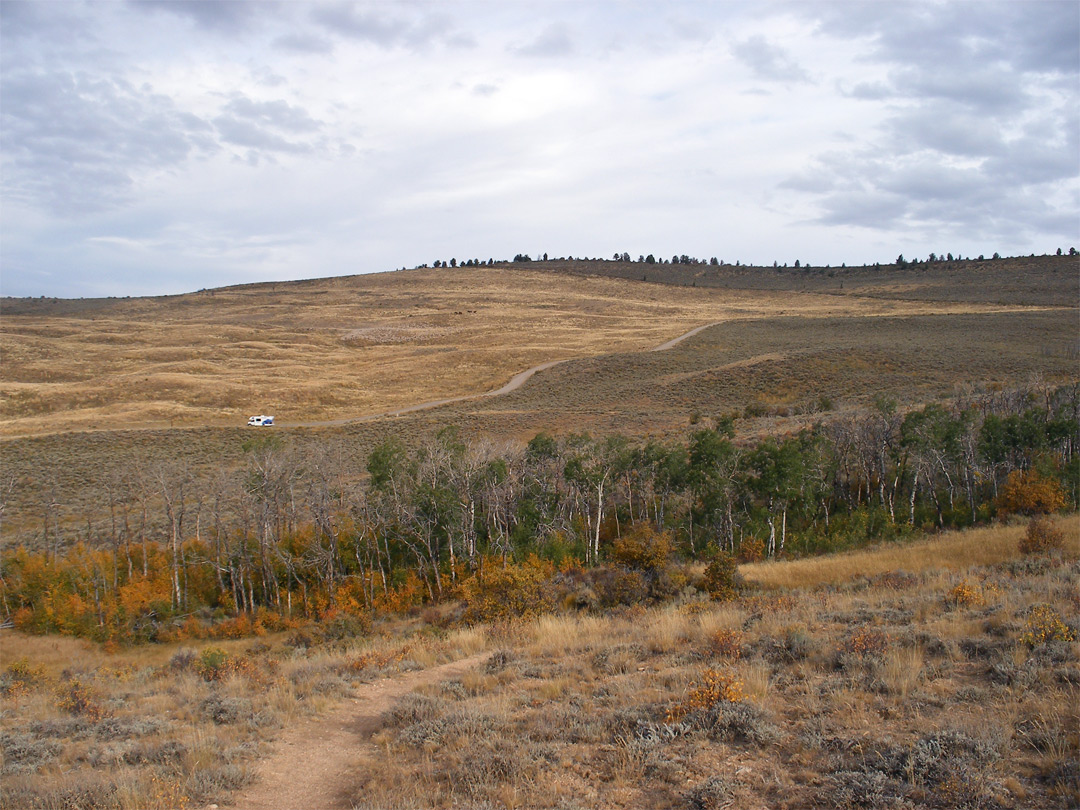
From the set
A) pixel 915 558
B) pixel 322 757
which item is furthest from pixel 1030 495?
pixel 322 757

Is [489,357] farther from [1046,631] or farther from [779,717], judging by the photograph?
[779,717]

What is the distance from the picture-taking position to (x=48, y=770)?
793cm

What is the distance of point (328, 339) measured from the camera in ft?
379

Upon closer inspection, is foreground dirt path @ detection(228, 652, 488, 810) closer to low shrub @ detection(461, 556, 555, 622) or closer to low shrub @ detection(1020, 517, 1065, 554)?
low shrub @ detection(461, 556, 555, 622)

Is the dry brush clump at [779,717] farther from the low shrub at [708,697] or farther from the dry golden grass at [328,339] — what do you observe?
the dry golden grass at [328,339]

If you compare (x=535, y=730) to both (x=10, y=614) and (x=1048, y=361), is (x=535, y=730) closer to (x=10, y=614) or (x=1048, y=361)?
(x=10, y=614)

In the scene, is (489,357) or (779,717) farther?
(489,357)

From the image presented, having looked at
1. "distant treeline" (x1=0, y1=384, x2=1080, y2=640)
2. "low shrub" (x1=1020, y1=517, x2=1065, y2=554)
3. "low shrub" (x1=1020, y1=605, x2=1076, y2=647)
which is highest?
"low shrub" (x1=1020, y1=605, x2=1076, y2=647)

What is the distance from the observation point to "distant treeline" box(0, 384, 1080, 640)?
26391 millimetres

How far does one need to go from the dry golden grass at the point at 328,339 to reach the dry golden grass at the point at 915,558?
56018mm

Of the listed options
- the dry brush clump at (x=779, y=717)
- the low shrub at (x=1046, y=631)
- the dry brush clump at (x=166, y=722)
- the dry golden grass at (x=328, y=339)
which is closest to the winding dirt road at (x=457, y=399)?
the dry golden grass at (x=328, y=339)

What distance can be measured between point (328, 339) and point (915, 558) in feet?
359

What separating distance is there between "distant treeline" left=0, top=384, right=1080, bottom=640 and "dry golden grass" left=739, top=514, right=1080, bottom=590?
4239 mm

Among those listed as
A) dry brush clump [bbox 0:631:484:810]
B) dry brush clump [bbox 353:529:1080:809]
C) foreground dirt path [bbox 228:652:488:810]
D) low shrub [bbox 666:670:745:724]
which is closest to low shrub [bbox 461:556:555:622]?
dry brush clump [bbox 0:631:484:810]
